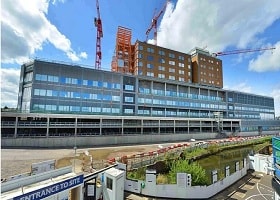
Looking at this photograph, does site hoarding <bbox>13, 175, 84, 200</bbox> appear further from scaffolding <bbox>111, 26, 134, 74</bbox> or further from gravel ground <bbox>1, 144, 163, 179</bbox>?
scaffolding <bbox>111, 26, 134, 74</bbox>

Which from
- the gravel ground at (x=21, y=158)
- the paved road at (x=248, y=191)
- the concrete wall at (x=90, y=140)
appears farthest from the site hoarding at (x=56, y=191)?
the concrete wall at (x=90, y=140)

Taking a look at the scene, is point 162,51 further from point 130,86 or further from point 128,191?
point 128,191

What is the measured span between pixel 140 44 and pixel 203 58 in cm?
2918

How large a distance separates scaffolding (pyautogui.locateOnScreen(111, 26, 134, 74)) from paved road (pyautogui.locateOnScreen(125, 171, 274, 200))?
184 feet

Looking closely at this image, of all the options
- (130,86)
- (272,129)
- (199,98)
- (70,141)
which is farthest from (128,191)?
(272,129)

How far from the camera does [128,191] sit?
16.7 m

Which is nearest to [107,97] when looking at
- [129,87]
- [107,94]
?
[107,94]

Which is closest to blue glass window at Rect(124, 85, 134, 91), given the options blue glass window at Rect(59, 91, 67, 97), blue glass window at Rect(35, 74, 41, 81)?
blue glass window at Rect(59, 91, 67, 97)

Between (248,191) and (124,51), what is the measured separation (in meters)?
62.3

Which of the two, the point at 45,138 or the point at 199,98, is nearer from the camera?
the point at 45,138

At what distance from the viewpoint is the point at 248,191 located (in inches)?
738

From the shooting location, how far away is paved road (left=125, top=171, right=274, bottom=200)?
56.5 feet

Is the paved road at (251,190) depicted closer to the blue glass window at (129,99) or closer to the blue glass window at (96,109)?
the blue glass window at (96,109)

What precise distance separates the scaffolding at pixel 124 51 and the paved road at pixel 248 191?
184 ft
